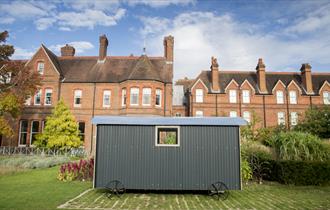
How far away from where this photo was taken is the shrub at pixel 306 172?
40.6ft

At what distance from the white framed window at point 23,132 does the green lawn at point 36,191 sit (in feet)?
48.7

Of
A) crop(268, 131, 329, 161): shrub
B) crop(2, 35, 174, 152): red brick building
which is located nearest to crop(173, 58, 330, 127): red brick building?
crop(2, 35, 174, 152): red brick building

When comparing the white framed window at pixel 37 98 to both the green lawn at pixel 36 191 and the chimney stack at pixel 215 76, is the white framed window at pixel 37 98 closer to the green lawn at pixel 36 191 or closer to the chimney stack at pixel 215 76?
the green lawn at pixel 36 191

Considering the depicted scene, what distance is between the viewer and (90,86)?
2883 centimetres

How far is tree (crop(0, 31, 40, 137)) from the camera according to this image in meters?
18.9

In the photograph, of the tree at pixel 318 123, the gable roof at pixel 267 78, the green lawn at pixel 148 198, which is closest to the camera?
the green lawn at pixel 148 198

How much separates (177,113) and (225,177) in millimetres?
24107

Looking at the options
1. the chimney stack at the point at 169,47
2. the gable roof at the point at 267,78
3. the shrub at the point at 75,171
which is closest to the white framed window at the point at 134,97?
the chimney stack at the point at 169,47

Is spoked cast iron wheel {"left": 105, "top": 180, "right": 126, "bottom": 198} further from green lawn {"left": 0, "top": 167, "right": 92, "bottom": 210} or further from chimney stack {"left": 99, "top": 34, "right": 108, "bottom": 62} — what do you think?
chimney stack {"left": 99, "top": 34, "right": 108, "bottom": 62}

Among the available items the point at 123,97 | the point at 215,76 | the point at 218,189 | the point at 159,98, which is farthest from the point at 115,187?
the point at 215,76

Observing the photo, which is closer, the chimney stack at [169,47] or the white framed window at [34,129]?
the white framed window at [34,129]

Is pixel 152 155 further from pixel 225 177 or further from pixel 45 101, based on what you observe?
pixel 45 101

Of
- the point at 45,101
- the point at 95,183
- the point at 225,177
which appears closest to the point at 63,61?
the point at 45,101

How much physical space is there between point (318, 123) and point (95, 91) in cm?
2379
